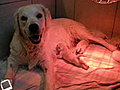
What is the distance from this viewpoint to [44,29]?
1.41m

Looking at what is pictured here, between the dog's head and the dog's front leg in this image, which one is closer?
the dog's head

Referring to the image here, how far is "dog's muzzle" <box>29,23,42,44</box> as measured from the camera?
1293 millimetres

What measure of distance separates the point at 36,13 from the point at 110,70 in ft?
2.64

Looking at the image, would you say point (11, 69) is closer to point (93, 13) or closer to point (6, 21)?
point (6, 21)

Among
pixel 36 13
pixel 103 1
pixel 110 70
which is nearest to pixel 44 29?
pixel 36 13

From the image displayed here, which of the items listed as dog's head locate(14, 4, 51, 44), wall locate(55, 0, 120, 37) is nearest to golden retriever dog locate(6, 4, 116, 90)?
dog's head locate(14, 4, 51, 44)

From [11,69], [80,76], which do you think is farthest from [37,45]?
[80,76]

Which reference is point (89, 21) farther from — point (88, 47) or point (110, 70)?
point (110, 70)

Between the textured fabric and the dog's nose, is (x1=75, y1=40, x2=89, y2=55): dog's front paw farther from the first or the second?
the dog's nose

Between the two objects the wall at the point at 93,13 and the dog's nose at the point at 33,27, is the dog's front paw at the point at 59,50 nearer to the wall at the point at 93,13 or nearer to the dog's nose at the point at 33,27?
the dog's nose at the point at 33,27

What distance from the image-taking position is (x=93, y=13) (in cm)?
220

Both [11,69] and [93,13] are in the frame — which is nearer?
[11,69]

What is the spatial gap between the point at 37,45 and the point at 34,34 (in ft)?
0.41

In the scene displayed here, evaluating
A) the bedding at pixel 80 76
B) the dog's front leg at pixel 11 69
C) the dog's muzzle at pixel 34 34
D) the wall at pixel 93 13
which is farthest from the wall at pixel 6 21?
the wall at pixel 93 13
